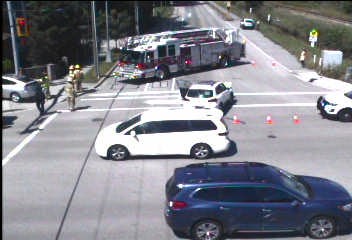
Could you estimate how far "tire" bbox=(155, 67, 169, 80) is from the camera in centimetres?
3434

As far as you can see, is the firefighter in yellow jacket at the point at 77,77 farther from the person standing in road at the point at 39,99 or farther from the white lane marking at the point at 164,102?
the white lane marking at the point at 164,102

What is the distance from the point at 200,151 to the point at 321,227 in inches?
264

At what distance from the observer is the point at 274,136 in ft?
65.8

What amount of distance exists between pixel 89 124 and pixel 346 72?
1798cm

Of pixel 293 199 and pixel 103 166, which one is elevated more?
pixel 293 199

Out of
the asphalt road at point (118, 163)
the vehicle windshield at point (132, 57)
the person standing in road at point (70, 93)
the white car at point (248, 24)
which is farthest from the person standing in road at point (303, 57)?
the white car at point (248, 24)

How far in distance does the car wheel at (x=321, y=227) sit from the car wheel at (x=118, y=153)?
7.80 m

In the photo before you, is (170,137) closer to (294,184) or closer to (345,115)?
(294,184)

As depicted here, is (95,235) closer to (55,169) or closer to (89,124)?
(55,169)

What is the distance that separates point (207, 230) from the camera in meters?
11.0

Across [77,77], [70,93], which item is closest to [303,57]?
[77,77]

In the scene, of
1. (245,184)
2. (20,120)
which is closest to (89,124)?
(20,120)

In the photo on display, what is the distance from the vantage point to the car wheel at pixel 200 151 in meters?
17.1

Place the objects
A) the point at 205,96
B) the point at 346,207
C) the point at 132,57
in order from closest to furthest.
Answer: the point at 346,207, the point at 205,96, the point at 132,57
